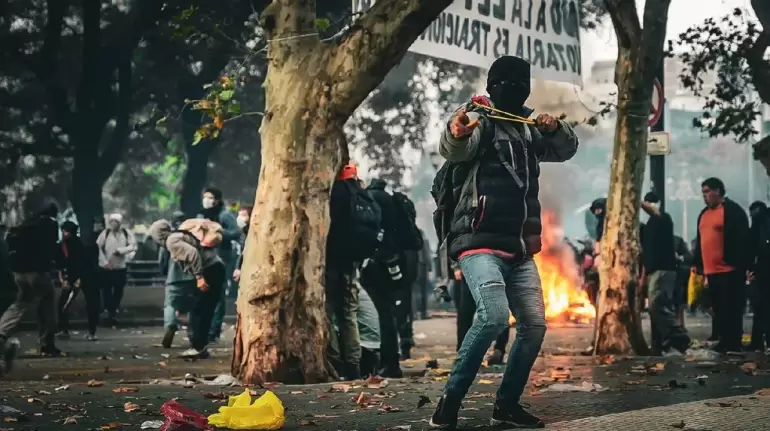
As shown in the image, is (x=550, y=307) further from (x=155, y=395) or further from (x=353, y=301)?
(x=155, y=395)

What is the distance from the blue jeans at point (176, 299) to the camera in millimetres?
17375

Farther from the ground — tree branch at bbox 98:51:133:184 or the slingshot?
tree branch at bbox 98:51:133:184

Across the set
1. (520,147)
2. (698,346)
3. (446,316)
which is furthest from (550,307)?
(520,147)

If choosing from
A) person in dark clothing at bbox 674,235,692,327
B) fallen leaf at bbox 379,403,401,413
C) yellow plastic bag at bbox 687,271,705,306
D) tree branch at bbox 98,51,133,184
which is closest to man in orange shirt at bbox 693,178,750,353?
yellow plastic bag at bbox 687,271,705,306

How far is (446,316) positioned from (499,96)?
23.7m

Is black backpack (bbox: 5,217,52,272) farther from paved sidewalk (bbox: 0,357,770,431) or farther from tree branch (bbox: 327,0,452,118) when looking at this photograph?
tree branch (bbox: 327,0,452,118)

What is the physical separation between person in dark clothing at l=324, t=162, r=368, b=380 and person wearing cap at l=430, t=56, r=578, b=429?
163 inches

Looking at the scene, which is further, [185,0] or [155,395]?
[185,0]

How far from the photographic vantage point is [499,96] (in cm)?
762

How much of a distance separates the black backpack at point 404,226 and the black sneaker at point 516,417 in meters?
5.23

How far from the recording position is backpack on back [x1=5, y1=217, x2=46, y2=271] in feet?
51.7

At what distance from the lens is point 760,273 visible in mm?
16359

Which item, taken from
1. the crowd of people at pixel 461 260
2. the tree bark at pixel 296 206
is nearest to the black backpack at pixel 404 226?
the crowd of people at pixel 461 260

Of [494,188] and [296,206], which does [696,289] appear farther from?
[494,188]
